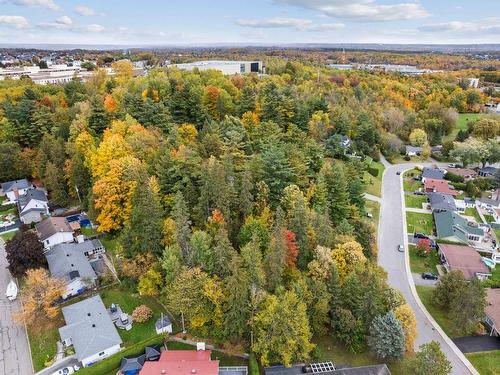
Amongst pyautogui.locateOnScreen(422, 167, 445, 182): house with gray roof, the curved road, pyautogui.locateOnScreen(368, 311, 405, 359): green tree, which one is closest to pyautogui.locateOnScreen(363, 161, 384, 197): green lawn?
the curved road

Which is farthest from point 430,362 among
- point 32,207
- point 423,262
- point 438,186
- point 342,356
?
point 32,207

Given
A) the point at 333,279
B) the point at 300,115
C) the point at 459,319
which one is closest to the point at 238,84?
the point at 300,115

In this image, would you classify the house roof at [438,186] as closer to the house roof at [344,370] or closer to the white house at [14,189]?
the house roof at [344,370]

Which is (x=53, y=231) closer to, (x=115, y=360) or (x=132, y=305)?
(x=132, y=305)

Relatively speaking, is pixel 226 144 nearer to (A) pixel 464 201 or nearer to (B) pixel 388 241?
(B) pixel 388 241

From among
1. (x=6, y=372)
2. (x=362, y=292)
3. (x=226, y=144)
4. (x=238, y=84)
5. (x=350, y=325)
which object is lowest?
(x=6, y=372)

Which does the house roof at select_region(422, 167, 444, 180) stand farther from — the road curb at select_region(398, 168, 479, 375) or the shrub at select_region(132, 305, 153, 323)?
the shrub at select_region(132, 305, 153, 323)
